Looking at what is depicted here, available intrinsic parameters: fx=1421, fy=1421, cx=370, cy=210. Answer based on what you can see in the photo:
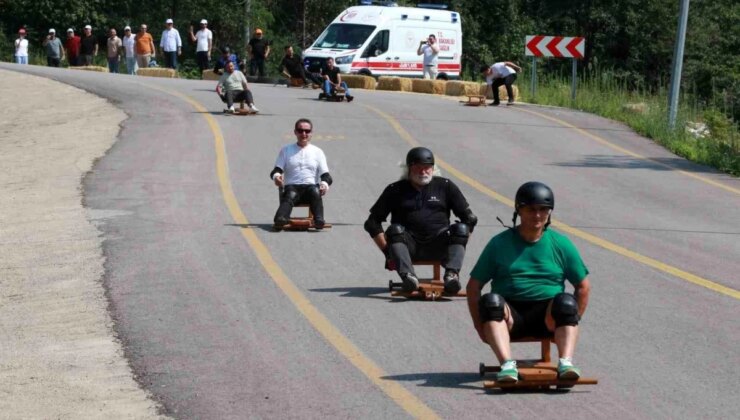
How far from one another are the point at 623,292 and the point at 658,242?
4.24 metres

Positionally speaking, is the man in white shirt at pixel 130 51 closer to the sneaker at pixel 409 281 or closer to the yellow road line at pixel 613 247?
the yellow road line at pixel 613 247

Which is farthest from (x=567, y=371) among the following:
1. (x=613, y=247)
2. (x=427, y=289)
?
(x=613, y=247)

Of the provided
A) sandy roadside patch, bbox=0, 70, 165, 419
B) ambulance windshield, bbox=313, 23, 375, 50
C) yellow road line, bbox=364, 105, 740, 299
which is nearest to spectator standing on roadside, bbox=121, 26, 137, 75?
ambulance windshield, bbox=313, 23, 375, 50

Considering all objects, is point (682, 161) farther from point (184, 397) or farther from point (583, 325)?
point (184, 397)

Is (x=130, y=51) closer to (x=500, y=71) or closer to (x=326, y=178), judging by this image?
(x=500, y=71)

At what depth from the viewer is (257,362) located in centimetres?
1027

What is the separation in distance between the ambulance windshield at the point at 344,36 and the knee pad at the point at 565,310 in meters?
38.4

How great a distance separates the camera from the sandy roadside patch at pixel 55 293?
939cm

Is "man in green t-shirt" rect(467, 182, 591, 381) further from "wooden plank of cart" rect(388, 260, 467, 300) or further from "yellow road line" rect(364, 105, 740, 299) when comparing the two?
"yellow road line" rect(364, 105, 740, 299)

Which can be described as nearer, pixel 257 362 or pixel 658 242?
pixel 257 362

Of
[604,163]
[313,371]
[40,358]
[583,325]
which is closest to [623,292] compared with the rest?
[583,325]

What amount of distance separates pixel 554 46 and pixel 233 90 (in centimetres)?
1168

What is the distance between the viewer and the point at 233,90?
110ft

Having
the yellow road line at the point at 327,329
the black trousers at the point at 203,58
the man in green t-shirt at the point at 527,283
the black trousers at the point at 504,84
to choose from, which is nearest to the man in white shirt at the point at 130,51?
the black trousers at the point at 203,58
